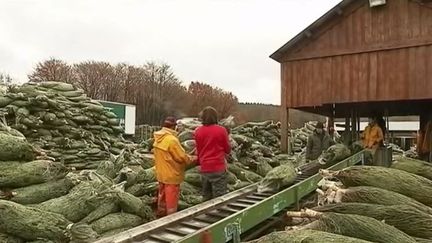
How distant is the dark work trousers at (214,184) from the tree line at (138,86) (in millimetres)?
43122

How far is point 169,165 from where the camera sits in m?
7.80

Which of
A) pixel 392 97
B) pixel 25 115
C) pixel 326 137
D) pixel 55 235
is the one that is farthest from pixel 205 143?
pixel 392 97

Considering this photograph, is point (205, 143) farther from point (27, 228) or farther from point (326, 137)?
point (326, 137)

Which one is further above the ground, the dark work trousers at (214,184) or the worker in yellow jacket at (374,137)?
the worker in yellow jacket at (374,137)

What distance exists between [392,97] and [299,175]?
6.12 meters

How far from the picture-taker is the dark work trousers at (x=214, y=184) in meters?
8.04

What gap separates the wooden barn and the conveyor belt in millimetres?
6786

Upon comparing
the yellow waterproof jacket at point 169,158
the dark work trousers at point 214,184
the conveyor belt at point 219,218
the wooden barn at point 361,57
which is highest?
the wooden barn at point 361,57

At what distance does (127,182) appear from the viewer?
8.77 m

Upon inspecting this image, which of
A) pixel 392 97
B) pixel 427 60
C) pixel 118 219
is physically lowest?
pixel 118 219

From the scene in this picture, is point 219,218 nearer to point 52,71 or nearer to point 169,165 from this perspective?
point 169,165

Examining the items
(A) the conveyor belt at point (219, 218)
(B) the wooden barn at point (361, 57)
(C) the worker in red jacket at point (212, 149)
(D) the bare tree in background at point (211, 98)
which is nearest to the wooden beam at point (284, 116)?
(B) the wooden barn at point (361, 57)

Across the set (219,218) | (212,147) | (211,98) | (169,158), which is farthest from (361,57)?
(211,98)

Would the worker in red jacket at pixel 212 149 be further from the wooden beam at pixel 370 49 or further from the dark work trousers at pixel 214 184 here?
the wooden beam at pixel 370 49
